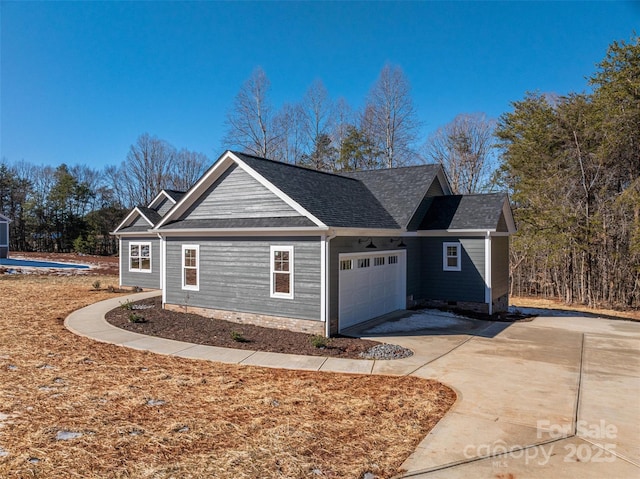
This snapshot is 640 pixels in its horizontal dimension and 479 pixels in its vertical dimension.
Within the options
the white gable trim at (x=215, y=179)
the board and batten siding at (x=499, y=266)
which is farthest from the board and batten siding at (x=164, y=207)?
the board and batten siding at (x=499, y=266)

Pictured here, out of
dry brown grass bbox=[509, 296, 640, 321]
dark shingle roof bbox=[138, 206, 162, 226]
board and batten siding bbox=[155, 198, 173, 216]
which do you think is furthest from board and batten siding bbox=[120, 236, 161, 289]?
dry brown grass bbox=[509, 296, 640, 321]

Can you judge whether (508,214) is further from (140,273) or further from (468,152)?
(140,273)

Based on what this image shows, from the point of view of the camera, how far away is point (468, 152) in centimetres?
3247

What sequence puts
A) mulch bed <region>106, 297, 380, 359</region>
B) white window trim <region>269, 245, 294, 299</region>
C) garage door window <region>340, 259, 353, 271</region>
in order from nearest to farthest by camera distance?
mulch bed <region>106, 297, 380, 359</region>
white window trim <region>269, 245, 294, 299</region>
garage door window <region>340, 259, 353, 271</region>

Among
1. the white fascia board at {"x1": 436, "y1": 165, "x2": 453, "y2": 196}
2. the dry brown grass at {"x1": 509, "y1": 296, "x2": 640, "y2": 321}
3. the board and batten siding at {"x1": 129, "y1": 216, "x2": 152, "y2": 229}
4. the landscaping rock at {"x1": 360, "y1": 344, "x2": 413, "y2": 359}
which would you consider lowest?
the dry brown grass at {"x1": 509, "y1": 296, "x2": 640, "y2": 321}

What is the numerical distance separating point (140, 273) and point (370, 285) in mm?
13061

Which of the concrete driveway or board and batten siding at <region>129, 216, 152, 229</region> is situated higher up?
board and batten siding at <region>129, 216, 152, 229</region>

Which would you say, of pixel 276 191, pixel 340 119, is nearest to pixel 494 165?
pixel 340 119

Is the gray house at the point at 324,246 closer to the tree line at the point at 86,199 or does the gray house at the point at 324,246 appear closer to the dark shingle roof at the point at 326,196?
the dark shingle roof at the point at 326,196

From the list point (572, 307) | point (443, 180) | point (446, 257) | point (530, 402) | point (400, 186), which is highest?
point (443, 180)

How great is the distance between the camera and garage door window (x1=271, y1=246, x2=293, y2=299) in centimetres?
1141

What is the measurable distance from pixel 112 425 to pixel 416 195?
1324 centimetres

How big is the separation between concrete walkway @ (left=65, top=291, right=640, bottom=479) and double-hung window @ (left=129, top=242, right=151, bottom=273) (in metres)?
7.04

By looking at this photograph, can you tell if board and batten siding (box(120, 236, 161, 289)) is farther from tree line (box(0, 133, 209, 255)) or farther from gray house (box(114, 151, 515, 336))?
tree line (box(0, 133, 209, 255))
